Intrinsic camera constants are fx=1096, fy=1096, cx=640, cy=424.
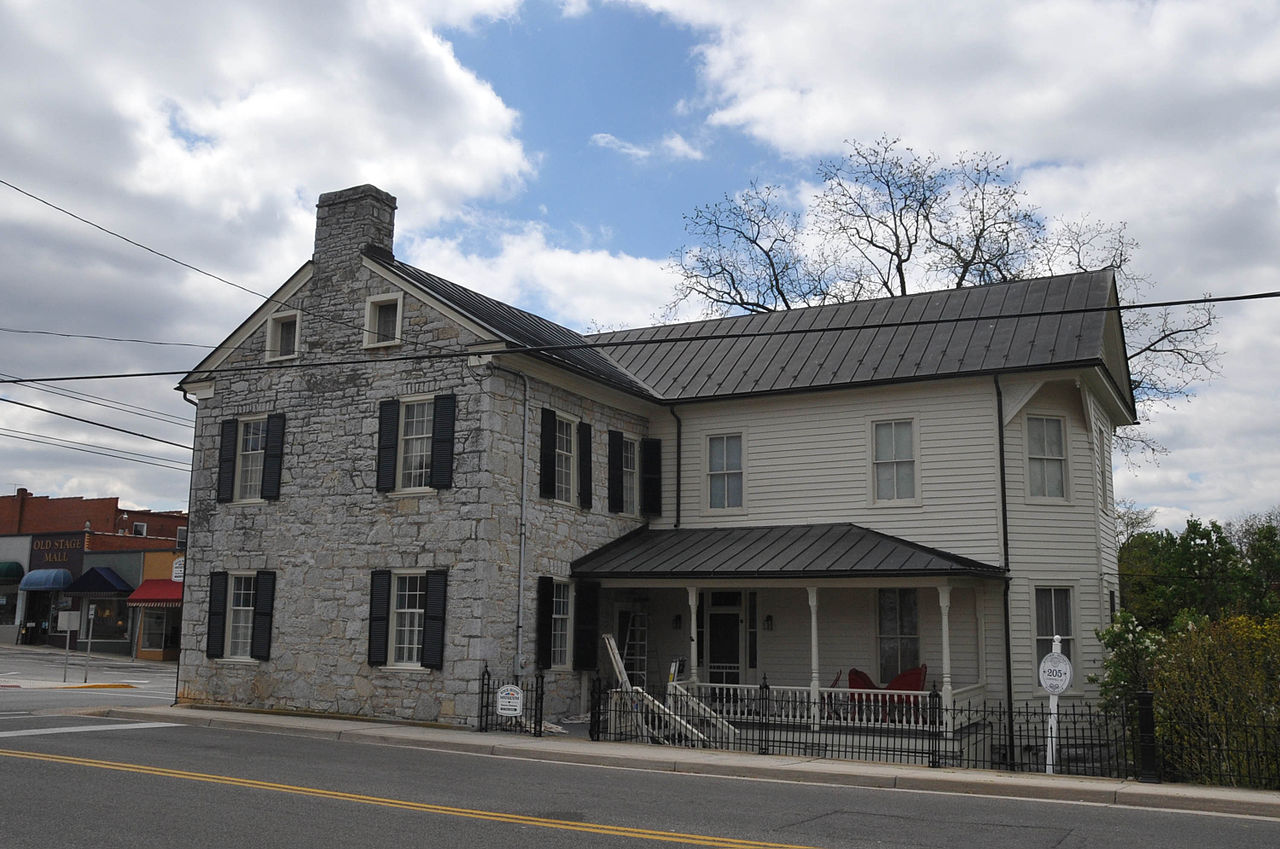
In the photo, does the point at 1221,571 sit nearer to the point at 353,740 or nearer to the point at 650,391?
the point at 650,391

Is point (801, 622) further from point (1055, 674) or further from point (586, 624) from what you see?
point (1055, 674)

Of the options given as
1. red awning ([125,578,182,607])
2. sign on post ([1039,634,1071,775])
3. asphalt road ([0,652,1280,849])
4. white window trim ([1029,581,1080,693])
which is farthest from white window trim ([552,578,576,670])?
red awning ([125,578,182,607])

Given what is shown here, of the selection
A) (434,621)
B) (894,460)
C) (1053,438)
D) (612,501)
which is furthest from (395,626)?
(1053,438)

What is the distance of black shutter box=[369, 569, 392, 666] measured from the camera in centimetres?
1903

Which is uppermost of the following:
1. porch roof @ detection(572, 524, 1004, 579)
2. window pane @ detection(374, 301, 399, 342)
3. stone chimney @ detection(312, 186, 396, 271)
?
stone chimney @ detection(312, 186, 396, 271)

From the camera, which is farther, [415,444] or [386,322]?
[386,322]

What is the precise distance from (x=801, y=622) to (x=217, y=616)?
11399 millimetres

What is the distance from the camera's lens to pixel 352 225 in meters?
21.2

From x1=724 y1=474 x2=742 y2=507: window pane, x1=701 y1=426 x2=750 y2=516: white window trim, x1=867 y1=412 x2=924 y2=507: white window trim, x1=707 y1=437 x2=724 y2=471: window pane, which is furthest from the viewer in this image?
x1=707 y1=437 x2=724 y2=471: window pane

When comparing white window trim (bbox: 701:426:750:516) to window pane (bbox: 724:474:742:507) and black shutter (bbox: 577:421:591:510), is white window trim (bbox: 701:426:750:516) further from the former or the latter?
black shutter (bbox: 577:421:591:510)

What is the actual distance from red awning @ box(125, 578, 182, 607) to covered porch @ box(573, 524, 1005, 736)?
1078 inches

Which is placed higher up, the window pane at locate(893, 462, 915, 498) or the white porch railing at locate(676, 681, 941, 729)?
the window pane at locate(893, 462, 915, 498)

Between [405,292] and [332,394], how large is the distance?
2.44 meters

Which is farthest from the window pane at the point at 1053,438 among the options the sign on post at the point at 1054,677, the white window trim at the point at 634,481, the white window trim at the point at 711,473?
the white window trim at the point at 634,481
